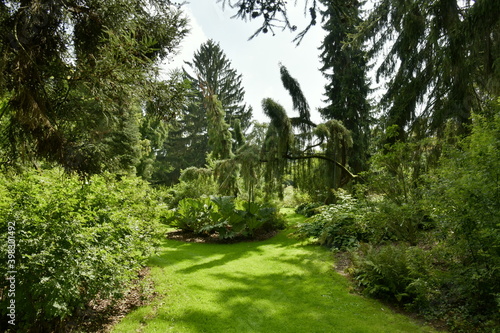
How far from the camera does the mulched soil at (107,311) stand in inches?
145

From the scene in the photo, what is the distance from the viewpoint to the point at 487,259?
141 inches

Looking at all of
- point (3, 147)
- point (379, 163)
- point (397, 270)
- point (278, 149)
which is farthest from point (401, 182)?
point (3, 147)

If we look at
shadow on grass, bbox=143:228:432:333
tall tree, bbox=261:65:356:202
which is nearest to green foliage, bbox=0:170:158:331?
shadow on grass, bbox=143:228:432:333

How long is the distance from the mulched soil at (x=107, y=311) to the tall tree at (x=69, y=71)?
204 cm

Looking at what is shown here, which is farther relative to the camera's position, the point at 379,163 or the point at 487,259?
the point at 379,163

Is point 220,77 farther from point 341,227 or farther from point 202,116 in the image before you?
point 341,227

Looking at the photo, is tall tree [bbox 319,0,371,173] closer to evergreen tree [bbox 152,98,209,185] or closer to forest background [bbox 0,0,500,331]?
forest background [bbox 0,0,500,331]

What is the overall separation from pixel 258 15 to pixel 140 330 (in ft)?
13.6

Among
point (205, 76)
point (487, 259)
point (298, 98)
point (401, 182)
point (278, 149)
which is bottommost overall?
point (487, 259)

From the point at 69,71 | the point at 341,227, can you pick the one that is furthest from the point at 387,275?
the point at 69,71

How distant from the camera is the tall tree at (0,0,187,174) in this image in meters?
2.92

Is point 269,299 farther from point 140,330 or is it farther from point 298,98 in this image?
point 298,98

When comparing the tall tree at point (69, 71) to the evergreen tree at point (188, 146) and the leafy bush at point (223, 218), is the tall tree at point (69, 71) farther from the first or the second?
the evergreen tree at point (188, 146)

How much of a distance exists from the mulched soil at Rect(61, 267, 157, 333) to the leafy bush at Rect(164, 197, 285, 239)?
404 centimetres
